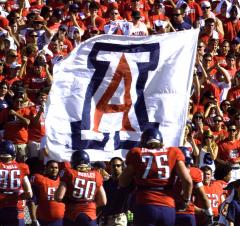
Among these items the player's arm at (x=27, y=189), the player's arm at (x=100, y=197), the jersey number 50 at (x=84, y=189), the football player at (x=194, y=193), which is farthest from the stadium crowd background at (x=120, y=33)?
the jersey number 50 at (x=84, y=189)

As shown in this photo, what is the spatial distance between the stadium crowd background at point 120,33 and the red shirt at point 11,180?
132 centimetres

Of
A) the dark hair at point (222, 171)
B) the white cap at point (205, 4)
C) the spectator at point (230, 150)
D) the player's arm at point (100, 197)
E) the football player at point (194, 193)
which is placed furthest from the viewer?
the white cap at point (205, 4)

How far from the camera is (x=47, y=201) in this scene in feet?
47.7

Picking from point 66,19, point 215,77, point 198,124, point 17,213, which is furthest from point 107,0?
point 17,213

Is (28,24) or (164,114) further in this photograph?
(28,24)

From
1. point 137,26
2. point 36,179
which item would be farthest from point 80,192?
point 137,26

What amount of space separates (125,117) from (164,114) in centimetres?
51

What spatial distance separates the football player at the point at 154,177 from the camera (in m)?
12.2

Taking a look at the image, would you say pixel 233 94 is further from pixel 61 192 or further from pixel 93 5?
pixel 61 192

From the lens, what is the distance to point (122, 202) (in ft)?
49.5

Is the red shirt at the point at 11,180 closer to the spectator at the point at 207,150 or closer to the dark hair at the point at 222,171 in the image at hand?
the spectator at the point at 207,150

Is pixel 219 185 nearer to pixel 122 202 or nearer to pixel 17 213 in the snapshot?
pixel 122 202

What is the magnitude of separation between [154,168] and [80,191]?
1.24 meters

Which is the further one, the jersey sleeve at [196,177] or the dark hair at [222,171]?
the dark hair at [222,171]
